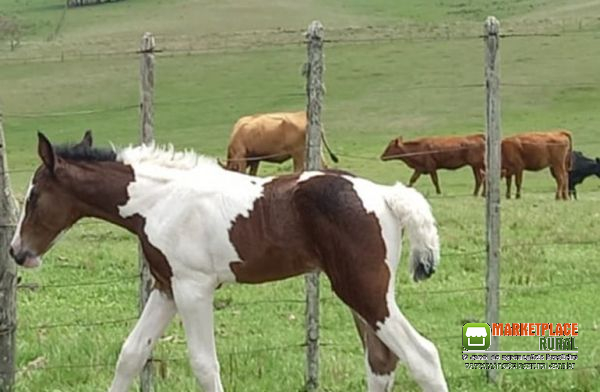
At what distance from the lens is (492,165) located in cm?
864

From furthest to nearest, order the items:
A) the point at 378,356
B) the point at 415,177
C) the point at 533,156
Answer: the point at 415,177
the point at 533,156
the point at 378,356

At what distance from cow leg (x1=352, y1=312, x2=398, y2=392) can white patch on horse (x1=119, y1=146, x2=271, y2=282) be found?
934 mm

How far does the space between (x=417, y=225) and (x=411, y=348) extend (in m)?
0.70

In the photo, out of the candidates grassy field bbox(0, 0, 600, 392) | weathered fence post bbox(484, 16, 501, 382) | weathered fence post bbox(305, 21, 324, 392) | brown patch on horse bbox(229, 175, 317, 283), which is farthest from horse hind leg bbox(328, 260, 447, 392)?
weathered fence post bbox(484, 16, 501, 382)

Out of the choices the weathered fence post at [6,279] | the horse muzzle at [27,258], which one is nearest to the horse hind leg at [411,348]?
the horse muzzle at [27,258]

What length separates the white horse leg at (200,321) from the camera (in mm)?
6766

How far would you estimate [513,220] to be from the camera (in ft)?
58.9

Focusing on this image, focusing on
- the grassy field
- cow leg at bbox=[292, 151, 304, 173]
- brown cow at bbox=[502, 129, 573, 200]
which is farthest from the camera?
brown cow at bbox=[502, 129, 573, 200]

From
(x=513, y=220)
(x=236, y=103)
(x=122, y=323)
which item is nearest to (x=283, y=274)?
(x=122, y=323)

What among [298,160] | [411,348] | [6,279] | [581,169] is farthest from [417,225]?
[581,169]

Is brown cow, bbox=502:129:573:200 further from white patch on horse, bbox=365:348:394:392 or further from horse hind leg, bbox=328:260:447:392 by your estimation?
horse hind leg, bbox=328:260:447:392

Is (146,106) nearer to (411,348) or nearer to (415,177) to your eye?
(411,348)

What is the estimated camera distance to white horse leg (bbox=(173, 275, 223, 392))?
6.77 meters

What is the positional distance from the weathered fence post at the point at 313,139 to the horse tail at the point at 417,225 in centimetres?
147
